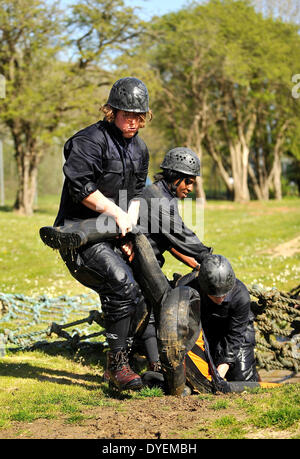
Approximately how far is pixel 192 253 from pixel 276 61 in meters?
39.8

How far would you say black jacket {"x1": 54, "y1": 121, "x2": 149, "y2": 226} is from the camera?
16.6 ft

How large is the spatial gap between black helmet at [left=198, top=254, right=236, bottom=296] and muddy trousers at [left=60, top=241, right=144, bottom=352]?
2.19 ft

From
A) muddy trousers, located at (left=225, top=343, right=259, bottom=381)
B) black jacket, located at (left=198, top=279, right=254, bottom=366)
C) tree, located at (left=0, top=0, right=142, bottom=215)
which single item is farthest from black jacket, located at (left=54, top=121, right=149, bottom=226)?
tree, located at (left=0, top=0, right=142, bottom=215)

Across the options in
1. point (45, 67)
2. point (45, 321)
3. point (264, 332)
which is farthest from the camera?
point (45, 67)

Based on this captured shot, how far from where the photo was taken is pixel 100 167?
5.16 meters

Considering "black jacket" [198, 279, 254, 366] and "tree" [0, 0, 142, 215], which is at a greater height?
"tree" [0, 0, 142, 215]

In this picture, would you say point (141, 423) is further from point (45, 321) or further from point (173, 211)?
point (45, 321)

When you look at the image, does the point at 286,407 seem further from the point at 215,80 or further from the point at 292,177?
the point at 292,177

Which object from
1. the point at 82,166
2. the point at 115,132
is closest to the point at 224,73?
the point at 115,132

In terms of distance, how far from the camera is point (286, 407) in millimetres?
4375

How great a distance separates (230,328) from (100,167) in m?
2.17

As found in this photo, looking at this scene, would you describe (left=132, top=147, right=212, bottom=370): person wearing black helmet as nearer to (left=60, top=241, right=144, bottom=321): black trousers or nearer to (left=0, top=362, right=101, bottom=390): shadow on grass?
(left=60, top=241, right=144, bottom=321): black trousers
